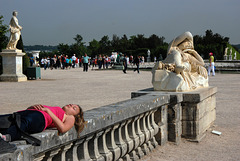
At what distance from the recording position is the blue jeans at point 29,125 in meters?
2.88

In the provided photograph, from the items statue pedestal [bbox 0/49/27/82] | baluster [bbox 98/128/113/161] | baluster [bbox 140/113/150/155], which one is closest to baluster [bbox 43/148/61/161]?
baluster [bbox 98/128/113/161]

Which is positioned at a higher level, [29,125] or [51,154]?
[29,125]

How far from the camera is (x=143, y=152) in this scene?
208 inches

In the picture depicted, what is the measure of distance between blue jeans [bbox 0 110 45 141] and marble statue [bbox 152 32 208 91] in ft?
11.9

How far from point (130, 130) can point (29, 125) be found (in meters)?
2.13

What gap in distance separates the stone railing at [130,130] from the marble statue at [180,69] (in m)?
0.30

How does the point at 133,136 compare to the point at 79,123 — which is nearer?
the point at 79,123

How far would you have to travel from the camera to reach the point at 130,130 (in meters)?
4.93

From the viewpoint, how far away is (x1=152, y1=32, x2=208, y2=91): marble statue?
21.3 feet

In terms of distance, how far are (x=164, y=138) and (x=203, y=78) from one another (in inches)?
86.0

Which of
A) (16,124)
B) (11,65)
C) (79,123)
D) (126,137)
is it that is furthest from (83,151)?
(11,65)

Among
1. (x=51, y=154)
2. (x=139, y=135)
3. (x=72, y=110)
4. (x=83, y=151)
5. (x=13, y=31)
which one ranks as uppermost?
(x=13, y=31)

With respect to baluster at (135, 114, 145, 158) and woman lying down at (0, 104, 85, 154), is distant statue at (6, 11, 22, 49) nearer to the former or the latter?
baluster at (135, 114, 145, 158)

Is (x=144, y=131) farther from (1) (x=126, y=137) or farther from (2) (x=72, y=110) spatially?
(2) (x=72, y=110)
